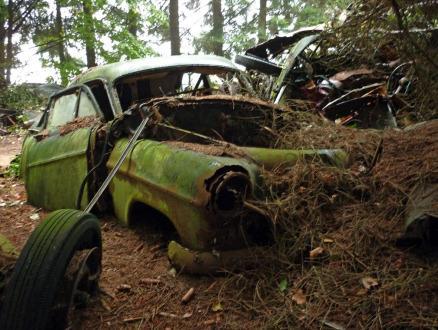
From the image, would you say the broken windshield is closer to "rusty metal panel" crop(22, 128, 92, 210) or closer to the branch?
"rusty metal panel" crop(22, 128, 92, 210)

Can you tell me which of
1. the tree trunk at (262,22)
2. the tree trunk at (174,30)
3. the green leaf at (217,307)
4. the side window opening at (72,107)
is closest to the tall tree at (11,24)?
the tree trunk at (174,30)

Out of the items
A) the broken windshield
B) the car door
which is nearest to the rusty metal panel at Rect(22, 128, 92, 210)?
the car door

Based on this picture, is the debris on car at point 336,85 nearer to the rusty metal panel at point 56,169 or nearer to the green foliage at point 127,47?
the rusty metal panel at point 56,169

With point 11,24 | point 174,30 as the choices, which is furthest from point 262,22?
point 11,24

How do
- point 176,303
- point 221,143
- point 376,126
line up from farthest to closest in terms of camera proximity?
point 376,126
point 221,143
point 176,303

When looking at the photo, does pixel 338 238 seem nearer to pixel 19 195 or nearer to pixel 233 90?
pixel 233 90

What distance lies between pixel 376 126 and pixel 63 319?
12.6 feet

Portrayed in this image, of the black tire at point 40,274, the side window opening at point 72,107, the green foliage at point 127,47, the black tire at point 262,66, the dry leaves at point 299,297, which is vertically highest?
the green foliage at point 127,47

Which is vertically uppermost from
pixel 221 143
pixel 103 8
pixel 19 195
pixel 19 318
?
pixel 103 8

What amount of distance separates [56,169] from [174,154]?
6.48 ft

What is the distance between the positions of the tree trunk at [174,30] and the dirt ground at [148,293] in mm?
13378

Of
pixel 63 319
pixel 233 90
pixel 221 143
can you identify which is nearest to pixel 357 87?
pixel 233 90

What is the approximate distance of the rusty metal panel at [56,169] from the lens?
13.3 ft

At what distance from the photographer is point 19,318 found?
203cm
